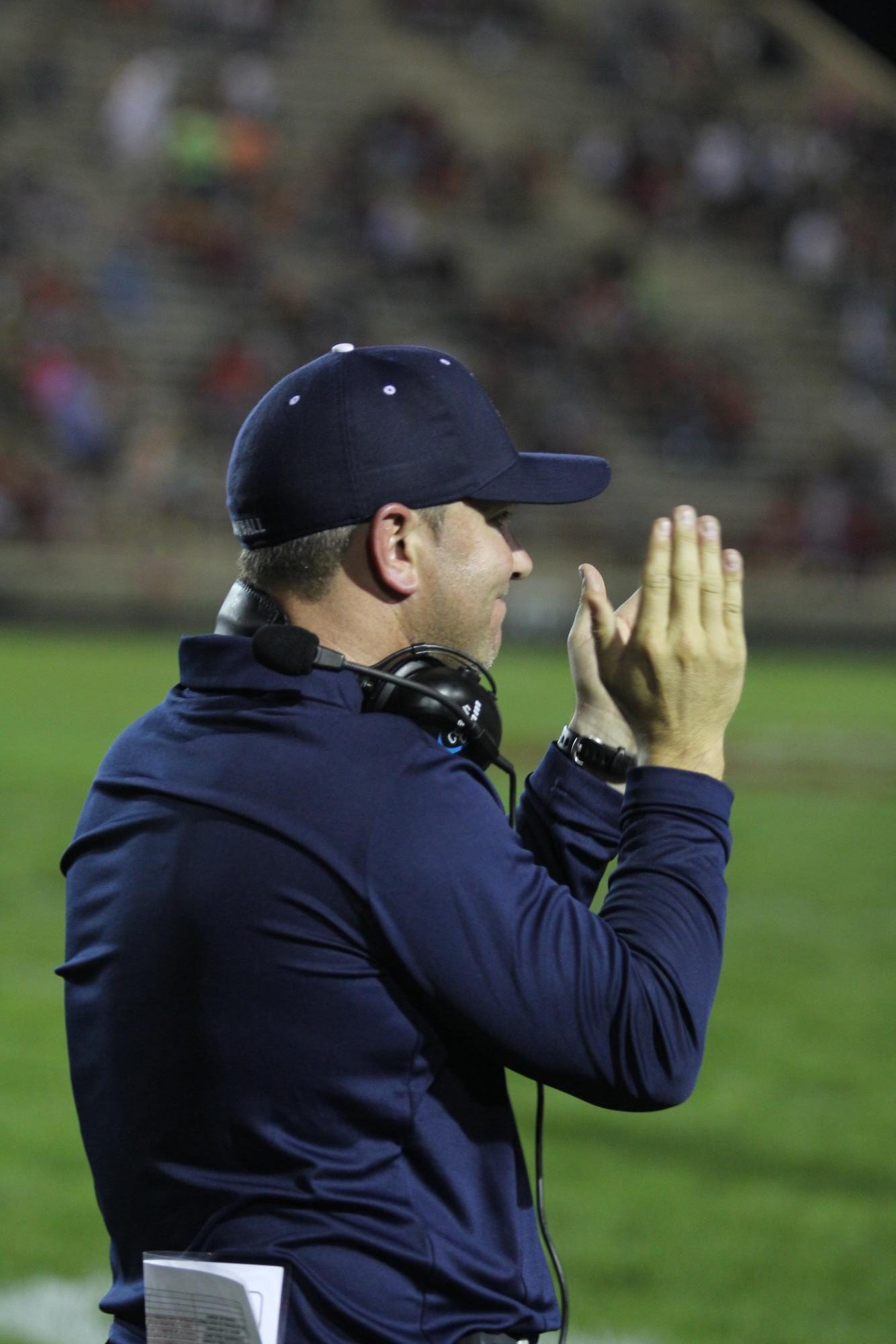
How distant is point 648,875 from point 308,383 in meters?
0.61

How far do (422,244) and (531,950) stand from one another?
23.0 meters

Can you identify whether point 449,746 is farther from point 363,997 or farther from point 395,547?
point 363,997

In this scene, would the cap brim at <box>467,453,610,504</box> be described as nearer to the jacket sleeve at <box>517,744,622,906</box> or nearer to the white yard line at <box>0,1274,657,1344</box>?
the jacket sleeve at <box>517,744,622,906</box>

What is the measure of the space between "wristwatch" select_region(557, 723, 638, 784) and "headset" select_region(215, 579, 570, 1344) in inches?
3.5

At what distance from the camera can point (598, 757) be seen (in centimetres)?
203

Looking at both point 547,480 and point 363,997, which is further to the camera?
point 547,480

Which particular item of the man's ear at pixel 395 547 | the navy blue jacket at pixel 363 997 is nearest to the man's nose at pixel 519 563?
the man's ear at pixel 395 547

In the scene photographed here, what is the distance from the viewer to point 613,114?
26.9 m

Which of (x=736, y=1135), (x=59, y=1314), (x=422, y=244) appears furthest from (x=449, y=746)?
(x=422, y=244)

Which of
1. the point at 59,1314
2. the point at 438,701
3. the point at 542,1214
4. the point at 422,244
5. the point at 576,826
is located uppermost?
the point at 422,244

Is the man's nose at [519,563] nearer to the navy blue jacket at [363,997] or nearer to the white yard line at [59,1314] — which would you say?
the navy blue jacket at [363,997]

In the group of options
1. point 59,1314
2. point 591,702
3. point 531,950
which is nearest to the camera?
point 531,950

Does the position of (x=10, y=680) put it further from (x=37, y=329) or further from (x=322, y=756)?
(x=322, y=756)

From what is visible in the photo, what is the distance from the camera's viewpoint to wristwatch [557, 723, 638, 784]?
202 centimetres
